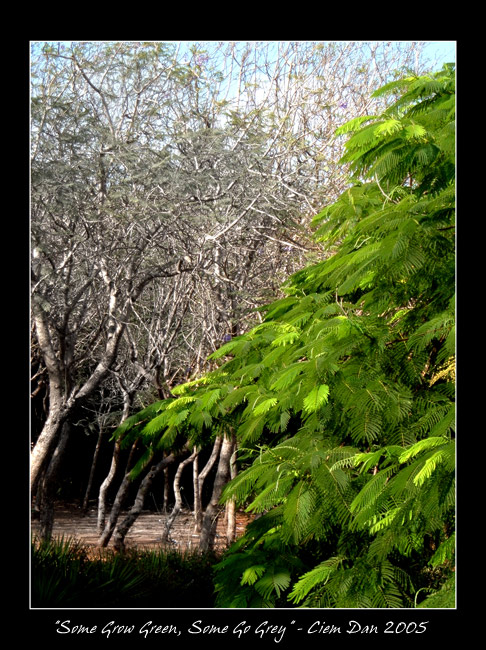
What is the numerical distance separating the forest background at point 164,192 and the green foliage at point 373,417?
1209 mm

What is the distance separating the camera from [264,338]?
17.3ft

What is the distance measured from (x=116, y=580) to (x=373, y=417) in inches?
132

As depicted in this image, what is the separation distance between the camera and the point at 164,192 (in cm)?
676

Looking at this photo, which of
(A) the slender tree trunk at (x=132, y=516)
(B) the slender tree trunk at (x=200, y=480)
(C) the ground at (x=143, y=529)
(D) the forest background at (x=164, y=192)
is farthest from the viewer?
(B) the slender tree trunk at (x=200, y=480)

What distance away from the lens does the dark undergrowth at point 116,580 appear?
5.11 metres

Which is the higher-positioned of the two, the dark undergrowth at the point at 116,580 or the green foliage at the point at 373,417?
the green foliage at the point at 373,417

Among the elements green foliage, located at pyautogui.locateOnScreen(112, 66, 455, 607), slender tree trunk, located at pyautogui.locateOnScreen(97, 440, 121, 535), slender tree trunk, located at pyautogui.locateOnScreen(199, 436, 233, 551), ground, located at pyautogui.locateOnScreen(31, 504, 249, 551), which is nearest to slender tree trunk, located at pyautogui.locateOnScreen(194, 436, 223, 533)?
ground, located at pyautogui.locateOnScreen(31, 504, 249, 551)

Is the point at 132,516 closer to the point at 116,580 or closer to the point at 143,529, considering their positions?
the point at 116,580

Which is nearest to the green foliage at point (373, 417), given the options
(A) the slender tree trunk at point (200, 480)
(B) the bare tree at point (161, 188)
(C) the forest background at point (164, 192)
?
(C) the forest background at point (164, 192)

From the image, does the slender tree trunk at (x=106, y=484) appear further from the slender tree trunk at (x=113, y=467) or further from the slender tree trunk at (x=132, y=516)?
the slender tree trunk at (x=132, y=516)

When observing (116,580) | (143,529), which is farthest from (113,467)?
(116,580)

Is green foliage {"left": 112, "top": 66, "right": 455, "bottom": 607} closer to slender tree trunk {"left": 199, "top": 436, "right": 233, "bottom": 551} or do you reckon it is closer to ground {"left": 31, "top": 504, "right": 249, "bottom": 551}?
slender tree trunk {"left": 199, "top": 436, "right": 233, "bottom": 551}

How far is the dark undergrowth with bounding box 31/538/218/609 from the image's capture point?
511 centimetres
